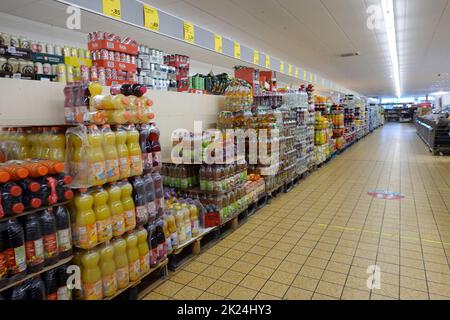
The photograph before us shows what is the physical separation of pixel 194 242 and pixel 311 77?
1290 centimetres

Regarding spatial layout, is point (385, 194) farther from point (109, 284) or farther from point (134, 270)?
point (109, 284)

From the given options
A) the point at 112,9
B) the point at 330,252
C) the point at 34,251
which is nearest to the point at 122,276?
the point at 34,251

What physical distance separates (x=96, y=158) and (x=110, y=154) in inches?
5.4

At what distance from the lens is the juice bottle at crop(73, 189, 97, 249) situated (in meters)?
2.27

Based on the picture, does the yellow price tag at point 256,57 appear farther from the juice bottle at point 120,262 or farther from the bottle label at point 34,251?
the bottle label at point 34,251

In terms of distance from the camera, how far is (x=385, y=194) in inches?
234

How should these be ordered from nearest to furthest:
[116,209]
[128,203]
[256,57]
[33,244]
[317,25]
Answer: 1. [33,244]
2. [116,209]
3. [128,203]
4. [317,25]
5. [256,57]

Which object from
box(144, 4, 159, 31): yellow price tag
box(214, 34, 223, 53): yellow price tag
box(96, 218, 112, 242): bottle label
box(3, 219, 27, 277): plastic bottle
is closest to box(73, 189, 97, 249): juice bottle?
box(96, 218, 112, 242): bottle label

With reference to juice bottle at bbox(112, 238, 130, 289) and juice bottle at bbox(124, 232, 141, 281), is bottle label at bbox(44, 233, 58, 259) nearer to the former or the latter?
juice bottle at bbox(112, 238, 130, 289)

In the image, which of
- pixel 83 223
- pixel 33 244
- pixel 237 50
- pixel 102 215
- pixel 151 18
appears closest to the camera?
pixel 33 244

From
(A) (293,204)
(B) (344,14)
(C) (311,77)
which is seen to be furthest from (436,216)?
(C) (311,77)

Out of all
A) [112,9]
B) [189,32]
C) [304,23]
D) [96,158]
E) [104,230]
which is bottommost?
[104,230]

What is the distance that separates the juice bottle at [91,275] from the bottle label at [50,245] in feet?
0.85

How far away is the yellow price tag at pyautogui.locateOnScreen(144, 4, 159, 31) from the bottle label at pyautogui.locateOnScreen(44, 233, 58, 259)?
3.99m
